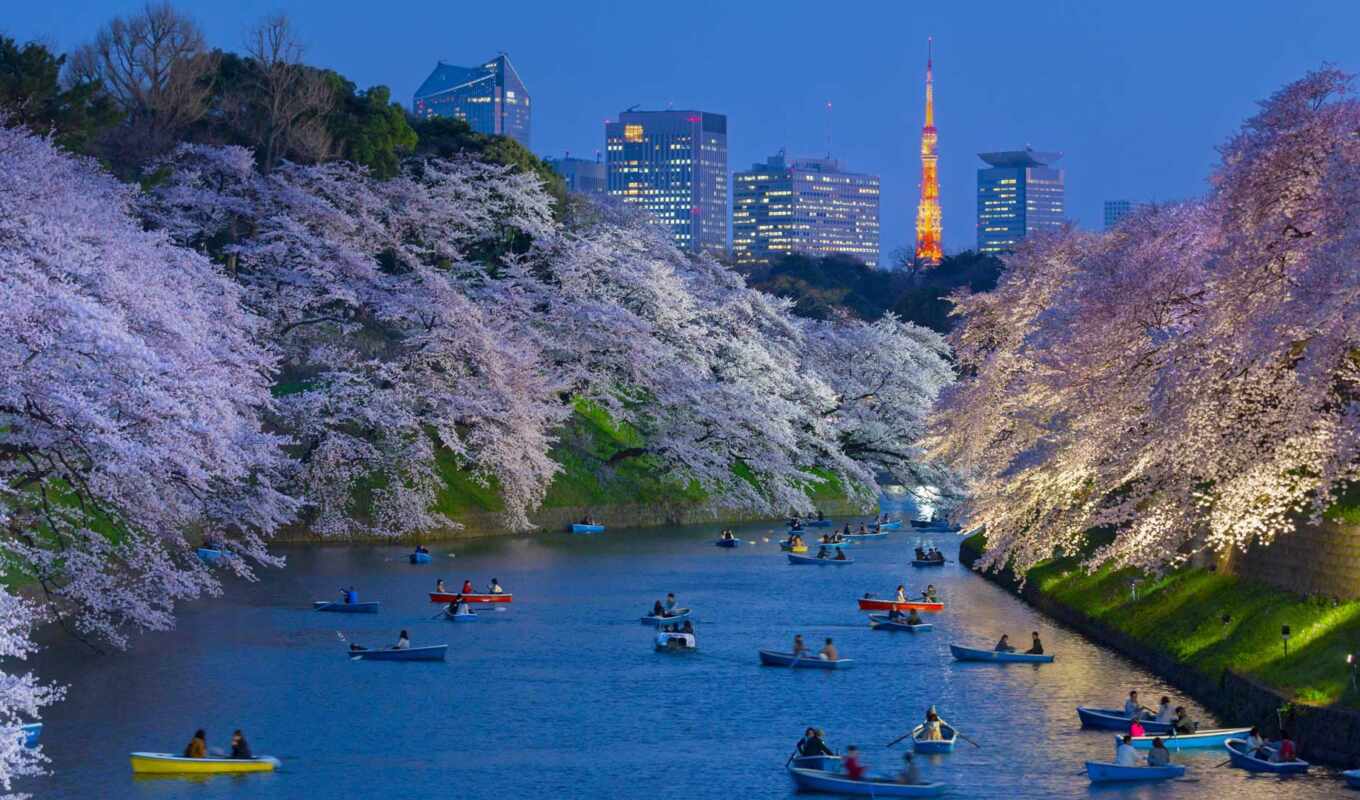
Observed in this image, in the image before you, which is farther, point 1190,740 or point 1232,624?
point 1232,624

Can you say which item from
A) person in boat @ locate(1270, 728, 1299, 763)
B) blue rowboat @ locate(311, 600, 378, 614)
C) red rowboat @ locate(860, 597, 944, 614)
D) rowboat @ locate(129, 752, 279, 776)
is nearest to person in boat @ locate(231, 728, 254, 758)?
rowboat @ locate(129, 752, 279, 776)

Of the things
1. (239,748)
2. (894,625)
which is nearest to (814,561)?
(894,625)

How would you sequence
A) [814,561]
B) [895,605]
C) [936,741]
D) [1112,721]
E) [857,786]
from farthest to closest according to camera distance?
[814,561] → [895,605] → [1112,721] → [936,741] → [857,786]

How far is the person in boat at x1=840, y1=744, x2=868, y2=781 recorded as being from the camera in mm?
29984

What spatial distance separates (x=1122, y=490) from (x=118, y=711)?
98.3 ft

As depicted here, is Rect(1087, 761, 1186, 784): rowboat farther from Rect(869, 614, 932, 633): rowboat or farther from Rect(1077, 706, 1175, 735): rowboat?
Rect(869, 614, 932, 633): rowboat

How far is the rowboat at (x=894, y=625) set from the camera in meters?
49.8

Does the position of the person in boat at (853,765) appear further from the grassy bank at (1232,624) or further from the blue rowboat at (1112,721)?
the grassy bank at (1232,624)

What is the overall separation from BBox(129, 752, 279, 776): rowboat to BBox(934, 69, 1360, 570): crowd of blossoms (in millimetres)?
18190

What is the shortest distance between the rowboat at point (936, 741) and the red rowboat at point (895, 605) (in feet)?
60.1

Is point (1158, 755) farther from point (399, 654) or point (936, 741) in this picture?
point (399, 654)

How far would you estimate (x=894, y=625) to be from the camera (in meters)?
50.0

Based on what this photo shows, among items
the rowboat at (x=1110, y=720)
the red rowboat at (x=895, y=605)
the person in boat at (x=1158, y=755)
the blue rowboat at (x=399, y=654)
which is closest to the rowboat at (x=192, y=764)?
the blue rowboat at (x=399, y=654)

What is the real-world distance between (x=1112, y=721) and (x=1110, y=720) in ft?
0.15
